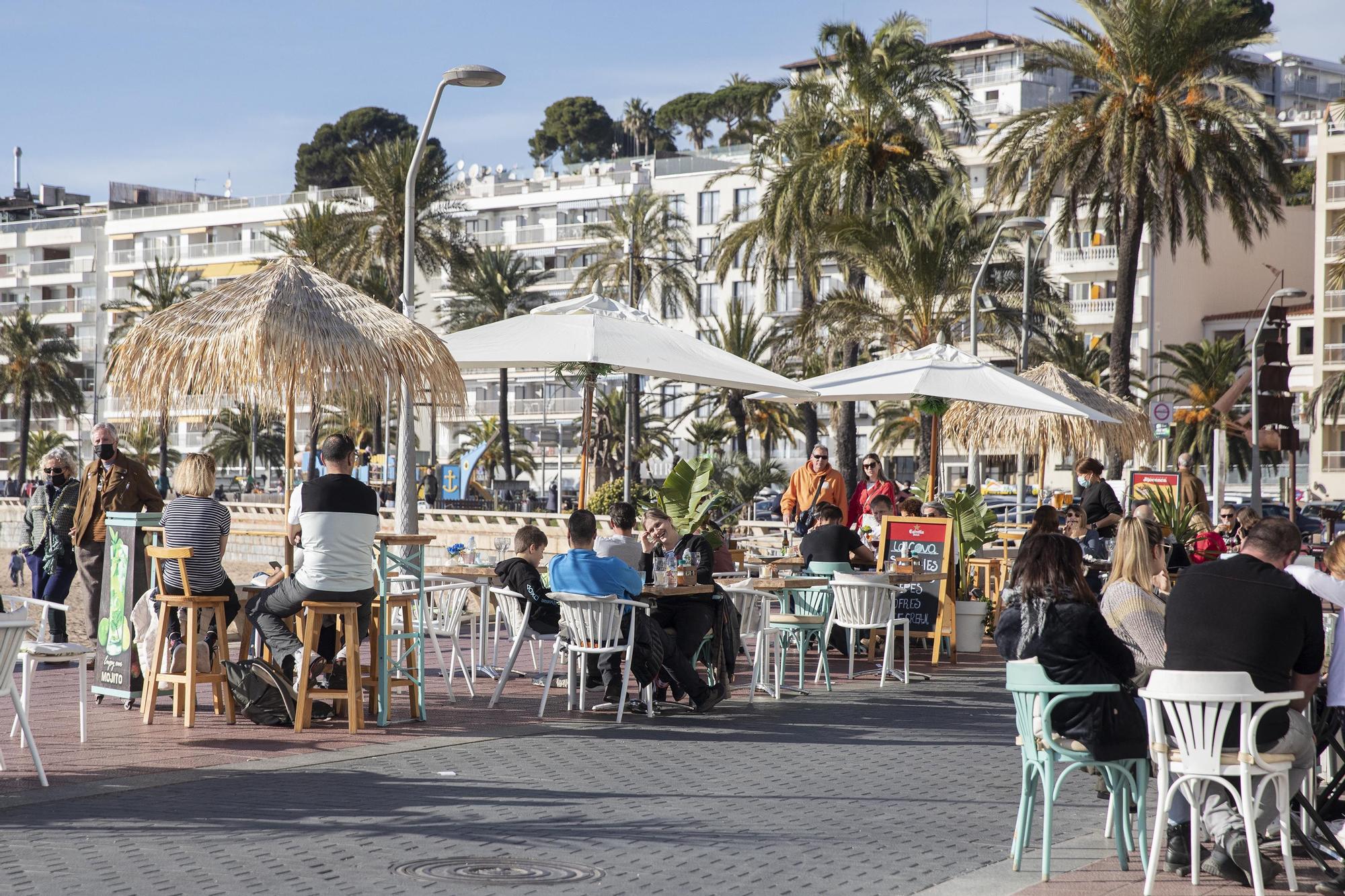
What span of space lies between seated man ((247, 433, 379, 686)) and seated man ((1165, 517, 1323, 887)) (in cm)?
504

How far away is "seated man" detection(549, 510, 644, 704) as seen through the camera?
10.5m

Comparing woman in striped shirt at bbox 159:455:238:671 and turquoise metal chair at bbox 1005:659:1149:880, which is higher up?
woman in striped shirt at bbox 159:455:238:671

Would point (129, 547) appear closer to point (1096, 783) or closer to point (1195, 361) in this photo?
point (1096, 783)

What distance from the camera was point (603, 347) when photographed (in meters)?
13.7

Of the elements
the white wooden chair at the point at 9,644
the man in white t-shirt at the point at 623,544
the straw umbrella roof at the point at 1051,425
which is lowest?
the white wooden chair at the point at 9,644

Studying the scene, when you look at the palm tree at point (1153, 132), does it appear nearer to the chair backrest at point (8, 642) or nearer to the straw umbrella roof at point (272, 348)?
the straw umbrella roof at point (272, 348)

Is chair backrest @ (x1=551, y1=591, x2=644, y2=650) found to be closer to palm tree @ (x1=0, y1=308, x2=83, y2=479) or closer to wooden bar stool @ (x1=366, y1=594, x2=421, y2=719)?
wooden bar stool @ (x1=366, y1=594, x2=421, y2=719)

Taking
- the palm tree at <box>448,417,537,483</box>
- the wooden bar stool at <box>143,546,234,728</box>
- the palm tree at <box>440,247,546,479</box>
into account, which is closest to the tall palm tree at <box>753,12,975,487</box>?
the wooden bar stool at <box>143,546,234,728</box>

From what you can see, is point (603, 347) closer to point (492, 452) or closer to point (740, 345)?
point (740, 345)

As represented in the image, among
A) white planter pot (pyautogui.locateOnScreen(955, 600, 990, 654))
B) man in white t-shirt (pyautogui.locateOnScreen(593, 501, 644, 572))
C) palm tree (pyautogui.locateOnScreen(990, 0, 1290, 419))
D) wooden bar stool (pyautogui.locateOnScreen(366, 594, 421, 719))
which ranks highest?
palm tree (pyautogui.locateOnScreen(990, 0, 1290, 419))

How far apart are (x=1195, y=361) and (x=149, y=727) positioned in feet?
191

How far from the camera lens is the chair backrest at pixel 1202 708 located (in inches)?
233

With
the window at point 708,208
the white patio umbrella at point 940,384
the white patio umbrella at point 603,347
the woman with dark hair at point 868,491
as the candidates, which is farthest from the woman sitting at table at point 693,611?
the window at point 708,208

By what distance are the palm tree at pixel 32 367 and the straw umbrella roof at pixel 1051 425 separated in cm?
6725
